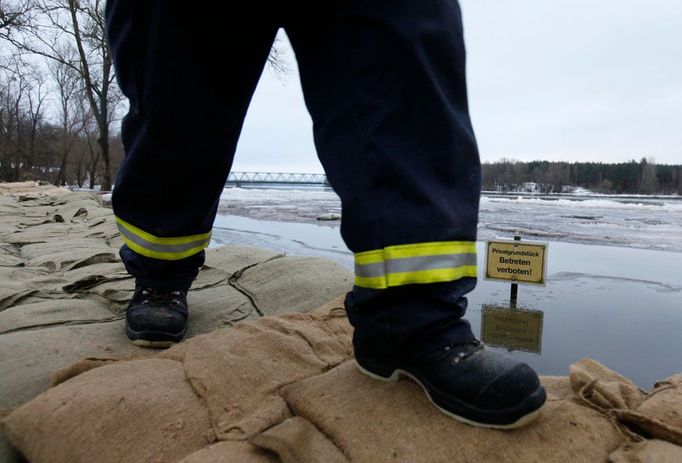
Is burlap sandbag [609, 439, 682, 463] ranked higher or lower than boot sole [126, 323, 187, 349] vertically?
higher

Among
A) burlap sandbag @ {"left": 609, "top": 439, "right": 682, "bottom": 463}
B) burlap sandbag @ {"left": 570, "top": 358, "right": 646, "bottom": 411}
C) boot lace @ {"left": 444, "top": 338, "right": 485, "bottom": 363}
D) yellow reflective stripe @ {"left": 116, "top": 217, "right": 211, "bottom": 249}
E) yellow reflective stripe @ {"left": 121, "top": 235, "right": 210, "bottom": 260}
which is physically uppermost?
yellow reflective stripe @ {"left": 116, "top": 217, "right": 211, "bottom": 249}

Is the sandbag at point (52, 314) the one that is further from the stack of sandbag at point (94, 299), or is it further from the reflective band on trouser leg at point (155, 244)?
the reflective band on trouser leg at point (155, 244)

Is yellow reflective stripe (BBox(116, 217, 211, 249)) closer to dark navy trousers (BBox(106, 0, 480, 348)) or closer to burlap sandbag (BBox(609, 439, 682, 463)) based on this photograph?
dark navy trousers (BBox(106, 0, 480, 348))

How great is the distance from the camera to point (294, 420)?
27.5 inches

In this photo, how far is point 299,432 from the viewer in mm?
659

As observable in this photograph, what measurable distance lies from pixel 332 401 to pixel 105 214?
3.85 m

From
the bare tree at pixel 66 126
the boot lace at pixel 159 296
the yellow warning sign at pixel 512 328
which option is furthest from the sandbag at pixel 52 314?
the bare tree at pixel 66 126

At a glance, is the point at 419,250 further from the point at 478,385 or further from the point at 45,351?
the point at 45,351

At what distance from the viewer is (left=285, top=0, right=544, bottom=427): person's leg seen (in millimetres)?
724

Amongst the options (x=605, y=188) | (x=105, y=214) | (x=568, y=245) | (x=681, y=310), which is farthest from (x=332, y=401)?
(x=605, y=188)

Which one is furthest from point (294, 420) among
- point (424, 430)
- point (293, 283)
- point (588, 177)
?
point (588, 177)

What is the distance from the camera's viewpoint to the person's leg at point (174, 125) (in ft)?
3.15

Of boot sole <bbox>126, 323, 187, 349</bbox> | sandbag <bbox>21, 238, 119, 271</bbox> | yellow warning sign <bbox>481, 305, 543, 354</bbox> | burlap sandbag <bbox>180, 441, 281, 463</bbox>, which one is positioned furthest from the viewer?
sandbag <bbox>21, 238, 119, 271</bbox>

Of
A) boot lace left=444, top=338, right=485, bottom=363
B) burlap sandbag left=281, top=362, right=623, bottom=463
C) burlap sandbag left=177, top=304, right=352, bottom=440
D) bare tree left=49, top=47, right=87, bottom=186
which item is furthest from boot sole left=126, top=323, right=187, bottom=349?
bare tree left=49, top=47, right=87, bottom=186
